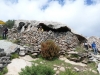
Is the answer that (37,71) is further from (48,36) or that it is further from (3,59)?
(48,36)

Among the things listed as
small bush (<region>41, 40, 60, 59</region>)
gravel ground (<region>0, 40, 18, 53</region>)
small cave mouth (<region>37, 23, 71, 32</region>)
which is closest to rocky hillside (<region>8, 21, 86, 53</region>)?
small cave mouth (<region>37, 23, 71, 32</region>)

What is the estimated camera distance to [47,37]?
20.7m

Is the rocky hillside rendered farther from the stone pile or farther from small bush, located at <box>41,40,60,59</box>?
the stone pile

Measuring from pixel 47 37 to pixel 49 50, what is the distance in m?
2.78

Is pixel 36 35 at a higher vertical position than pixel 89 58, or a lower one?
higher

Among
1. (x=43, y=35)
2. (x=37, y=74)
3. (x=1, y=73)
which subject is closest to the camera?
(x=37, y=74)

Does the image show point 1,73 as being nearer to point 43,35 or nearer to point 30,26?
point 43,35

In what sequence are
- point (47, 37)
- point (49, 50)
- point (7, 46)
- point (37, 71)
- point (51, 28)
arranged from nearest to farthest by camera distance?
point (37, 71), point (49, 50), point (7, 46), point (47, 37), point (51, 28)

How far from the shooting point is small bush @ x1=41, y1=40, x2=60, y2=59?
18062 mm

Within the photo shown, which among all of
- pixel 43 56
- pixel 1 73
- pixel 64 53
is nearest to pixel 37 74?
pixel 1 73

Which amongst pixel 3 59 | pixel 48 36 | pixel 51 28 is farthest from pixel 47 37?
pixel 3 59

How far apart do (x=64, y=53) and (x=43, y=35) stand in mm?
3031

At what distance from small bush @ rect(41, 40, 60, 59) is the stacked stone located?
794 millimetres

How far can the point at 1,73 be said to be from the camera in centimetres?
1400
